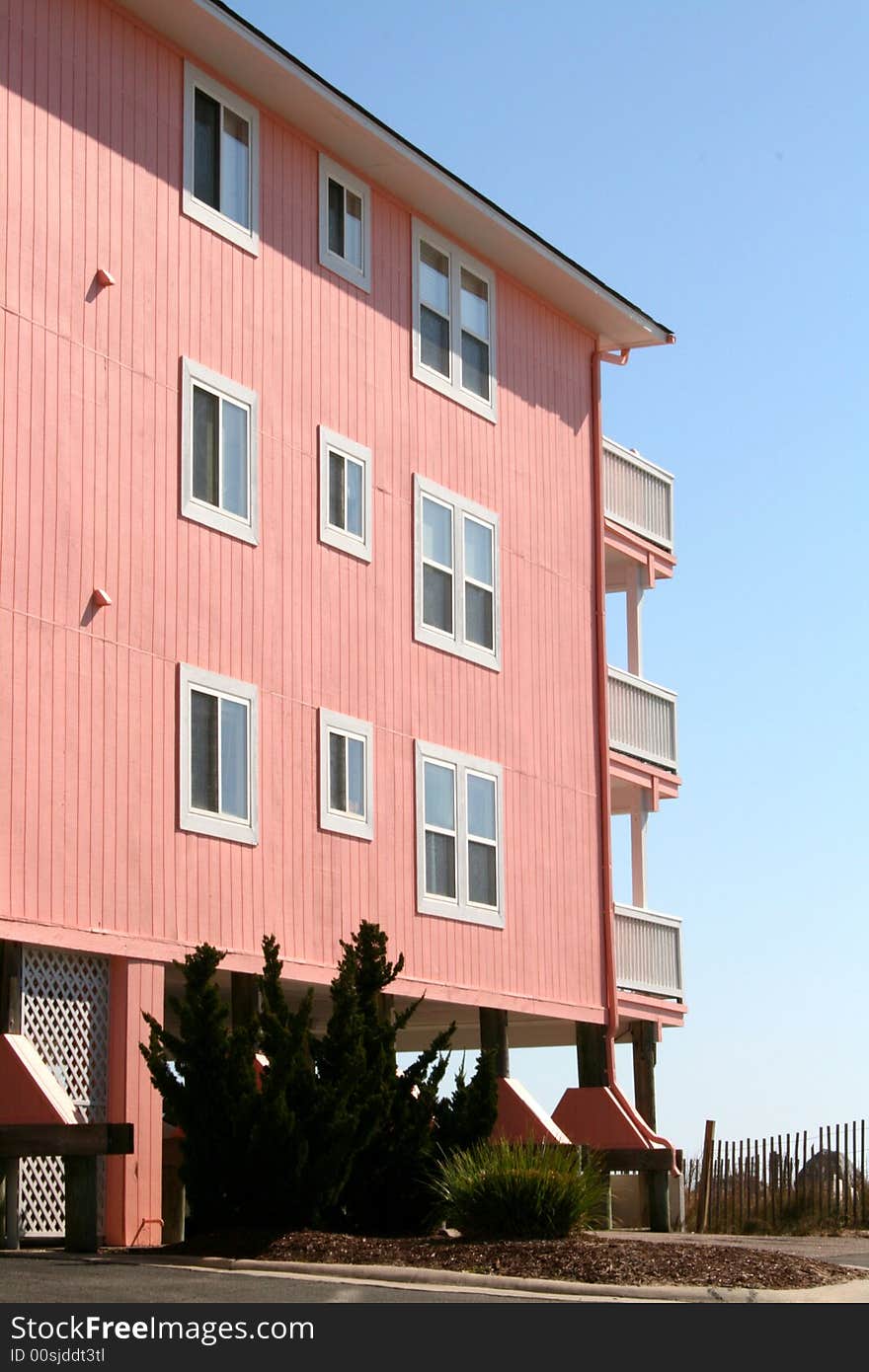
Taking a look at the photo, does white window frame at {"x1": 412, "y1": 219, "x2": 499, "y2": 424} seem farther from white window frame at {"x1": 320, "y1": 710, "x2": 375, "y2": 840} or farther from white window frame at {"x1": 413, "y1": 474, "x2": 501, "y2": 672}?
white window frame at {"x1": 320, "y1": 710, "x2": 375, "y2": 840}

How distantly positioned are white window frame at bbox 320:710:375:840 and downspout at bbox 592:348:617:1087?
576cm

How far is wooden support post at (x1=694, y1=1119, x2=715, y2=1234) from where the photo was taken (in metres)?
32.4

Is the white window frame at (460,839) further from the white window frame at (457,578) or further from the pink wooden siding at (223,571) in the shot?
the white window frame at (457,578)

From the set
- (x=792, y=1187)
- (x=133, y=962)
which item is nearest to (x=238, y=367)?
(x=133, y=962)

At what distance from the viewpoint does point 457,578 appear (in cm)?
2825

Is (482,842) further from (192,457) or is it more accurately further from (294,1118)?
(294,1118)

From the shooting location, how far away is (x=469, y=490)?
28.8 metres

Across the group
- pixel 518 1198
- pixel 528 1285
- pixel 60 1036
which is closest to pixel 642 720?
pixel 60 1036

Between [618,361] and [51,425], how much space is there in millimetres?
12625

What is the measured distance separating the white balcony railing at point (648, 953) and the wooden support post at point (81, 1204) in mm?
13083

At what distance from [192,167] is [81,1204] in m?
11.5

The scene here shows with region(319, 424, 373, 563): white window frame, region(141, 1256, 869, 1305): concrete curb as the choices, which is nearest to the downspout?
region(319, 424, 373, 563): white window frame

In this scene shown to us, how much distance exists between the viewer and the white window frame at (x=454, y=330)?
92.5ft

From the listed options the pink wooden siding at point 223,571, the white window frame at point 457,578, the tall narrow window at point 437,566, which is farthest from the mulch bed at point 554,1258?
the tall narrow window at point 437,566
